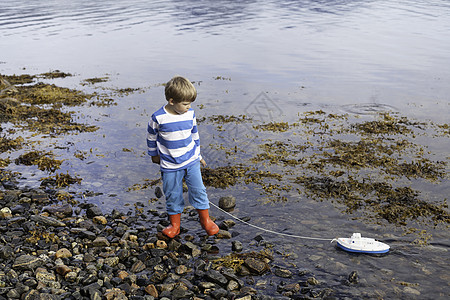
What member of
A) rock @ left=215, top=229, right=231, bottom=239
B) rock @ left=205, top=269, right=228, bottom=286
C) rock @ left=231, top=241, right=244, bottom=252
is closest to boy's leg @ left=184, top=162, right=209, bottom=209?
rock @ left=215, top=229, right=231, bottom=239

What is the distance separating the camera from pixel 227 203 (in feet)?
28.9

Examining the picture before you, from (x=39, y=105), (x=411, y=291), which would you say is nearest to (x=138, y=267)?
(x=411, y=291)

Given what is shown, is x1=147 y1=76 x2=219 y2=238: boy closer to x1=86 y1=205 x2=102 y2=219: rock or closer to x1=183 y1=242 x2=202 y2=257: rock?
x1=183 y1=242 x2=202 y2=257: rock

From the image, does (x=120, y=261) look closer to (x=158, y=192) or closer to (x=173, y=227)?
(x=173, y=227)

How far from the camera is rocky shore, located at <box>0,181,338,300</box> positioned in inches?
231

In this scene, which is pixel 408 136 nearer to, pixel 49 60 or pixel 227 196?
pixel 227 196

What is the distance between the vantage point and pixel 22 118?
48.6 ft

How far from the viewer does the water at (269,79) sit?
284 inches

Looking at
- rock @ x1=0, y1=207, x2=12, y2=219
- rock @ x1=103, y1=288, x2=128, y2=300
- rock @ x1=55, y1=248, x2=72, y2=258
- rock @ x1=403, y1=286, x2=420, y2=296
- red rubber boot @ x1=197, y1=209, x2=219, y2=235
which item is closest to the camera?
rock @ x1=103, y1=288, x2=128, y2=300

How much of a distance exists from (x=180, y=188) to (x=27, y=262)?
2668mm

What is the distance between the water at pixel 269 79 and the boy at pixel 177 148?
1084 millimetres

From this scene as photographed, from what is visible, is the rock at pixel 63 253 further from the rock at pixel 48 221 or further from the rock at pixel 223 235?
the rock at pixel 223 235

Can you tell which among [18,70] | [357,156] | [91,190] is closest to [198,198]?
[91,190]

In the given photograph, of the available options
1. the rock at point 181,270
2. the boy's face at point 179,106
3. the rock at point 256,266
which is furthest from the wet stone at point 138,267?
the boy's face at point 179,106
